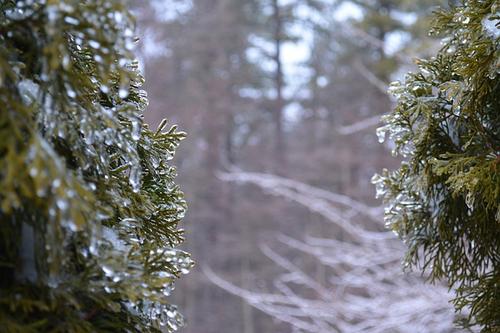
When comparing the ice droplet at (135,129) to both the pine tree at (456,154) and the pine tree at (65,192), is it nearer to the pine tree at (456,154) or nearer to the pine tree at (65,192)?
the pine tree at (65,192)

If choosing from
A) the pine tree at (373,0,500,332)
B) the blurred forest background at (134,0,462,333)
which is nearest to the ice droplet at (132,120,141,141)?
the pine tree at (373,0,500,332)

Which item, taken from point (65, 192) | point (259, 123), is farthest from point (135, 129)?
point (259, 123)

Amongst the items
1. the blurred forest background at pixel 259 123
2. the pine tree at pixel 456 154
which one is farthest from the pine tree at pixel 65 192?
the blurred forest background at pixel 259 123

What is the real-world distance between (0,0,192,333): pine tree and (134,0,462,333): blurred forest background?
1183 centimetres

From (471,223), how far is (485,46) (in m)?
0.70

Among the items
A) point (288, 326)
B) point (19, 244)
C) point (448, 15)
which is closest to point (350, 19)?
point (288, 326)

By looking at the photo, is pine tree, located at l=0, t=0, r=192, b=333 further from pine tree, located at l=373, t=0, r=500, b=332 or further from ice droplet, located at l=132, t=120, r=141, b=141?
pine tree, located at l=373, t=0, r=500, b=332

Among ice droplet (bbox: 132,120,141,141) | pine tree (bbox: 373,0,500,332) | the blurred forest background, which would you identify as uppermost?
the blurred forest background

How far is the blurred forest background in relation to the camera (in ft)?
47.9

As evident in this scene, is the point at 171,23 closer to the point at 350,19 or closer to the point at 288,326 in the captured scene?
the point at 350,19

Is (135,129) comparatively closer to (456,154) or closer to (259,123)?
(456,154)

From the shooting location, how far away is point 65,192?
3.62ft

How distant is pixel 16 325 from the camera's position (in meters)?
1.17

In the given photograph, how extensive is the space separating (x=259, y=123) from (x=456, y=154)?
51.1ft
